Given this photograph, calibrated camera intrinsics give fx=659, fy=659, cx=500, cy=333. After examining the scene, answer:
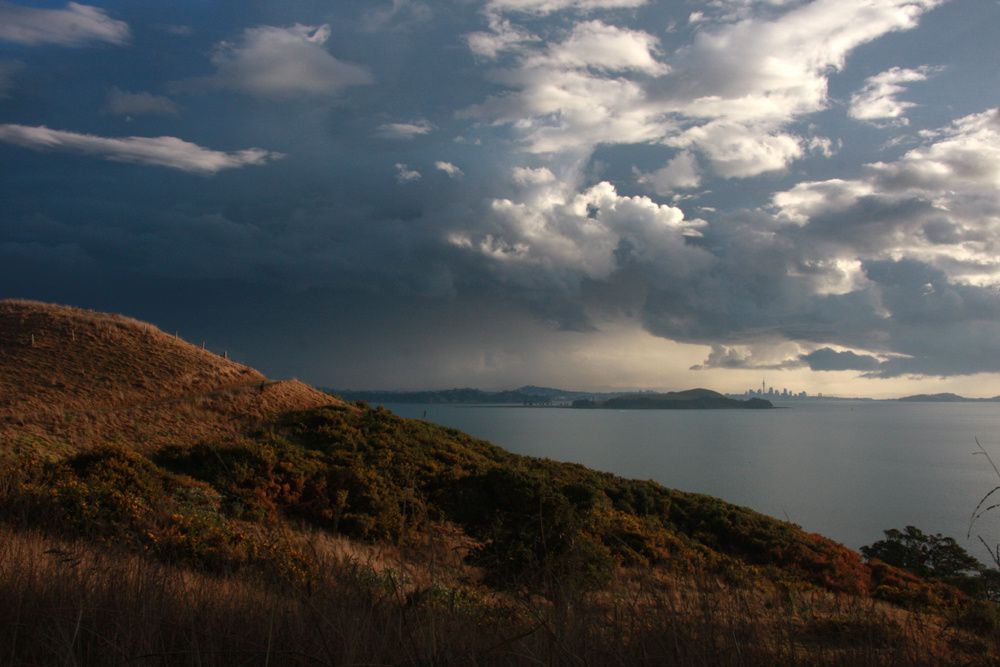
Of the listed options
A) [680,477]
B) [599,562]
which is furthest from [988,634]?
[680,477]

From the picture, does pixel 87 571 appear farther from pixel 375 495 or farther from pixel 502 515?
pixel 375 495

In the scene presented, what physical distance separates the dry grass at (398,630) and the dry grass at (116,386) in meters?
16.5

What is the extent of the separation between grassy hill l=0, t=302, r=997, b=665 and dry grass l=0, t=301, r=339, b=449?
132 mm

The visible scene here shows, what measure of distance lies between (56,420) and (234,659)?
2090 cm

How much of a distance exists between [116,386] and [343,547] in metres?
19.2

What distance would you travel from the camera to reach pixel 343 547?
34.1ft

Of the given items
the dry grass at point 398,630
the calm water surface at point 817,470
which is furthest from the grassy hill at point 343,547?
the calm water surface at point 817,470

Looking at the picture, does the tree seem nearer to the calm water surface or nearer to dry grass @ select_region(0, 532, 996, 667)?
the calm water surface

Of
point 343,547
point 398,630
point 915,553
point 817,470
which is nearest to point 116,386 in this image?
point 343,547

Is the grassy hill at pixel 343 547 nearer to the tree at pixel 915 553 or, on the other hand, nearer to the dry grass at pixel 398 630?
the dry grass at pixel 398 630

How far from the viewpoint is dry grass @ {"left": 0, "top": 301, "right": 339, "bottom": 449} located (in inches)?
794

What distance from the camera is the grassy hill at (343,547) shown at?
2898 millimetres

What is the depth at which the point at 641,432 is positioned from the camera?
145 meters

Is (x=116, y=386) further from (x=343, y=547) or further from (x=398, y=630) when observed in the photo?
(x=398, y=630)
